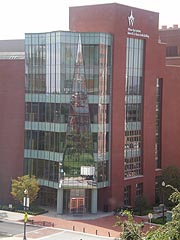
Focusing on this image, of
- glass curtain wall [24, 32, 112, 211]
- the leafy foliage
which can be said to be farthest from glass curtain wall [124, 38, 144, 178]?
the leafy foliage

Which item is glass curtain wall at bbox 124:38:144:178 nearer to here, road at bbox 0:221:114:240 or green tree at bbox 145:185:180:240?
road at bbox 0:221:114:240

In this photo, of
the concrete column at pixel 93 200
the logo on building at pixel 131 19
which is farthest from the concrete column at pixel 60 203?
the logo on building at pixel 131 19

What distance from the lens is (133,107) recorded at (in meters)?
58.7

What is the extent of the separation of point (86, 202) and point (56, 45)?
16102mm

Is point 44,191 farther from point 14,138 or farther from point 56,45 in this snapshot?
point 56,45

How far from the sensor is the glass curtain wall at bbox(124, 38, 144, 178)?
57.7m

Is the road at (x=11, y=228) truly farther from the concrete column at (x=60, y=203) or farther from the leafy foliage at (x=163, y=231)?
the leafy foliage at (x=163, y=231)

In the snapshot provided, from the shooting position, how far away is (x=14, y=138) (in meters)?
57.5

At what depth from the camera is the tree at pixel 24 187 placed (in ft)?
173

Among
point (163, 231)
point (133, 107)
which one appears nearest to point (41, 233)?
point (133, 107)

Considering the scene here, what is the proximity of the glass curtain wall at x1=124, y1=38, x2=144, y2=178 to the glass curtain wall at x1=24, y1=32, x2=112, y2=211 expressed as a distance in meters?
3.24

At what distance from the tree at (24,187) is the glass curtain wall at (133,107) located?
10616 millimetres

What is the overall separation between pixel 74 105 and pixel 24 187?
943 cm

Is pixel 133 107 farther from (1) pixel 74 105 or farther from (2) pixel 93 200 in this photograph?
(2) pixel 93 200
